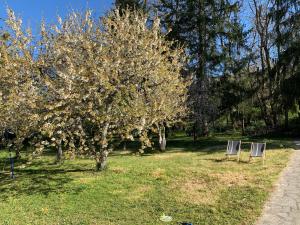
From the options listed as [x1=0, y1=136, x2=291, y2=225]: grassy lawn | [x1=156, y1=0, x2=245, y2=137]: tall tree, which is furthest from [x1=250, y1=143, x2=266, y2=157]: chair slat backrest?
[x1=156, y1=0, x2=245, y2=137]: tall tree

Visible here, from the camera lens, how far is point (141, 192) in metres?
11.9

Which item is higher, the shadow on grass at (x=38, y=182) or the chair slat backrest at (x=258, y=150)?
the chair slat backrest at (x=258, y=150)

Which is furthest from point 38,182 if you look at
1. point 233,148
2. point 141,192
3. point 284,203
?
point 284,203

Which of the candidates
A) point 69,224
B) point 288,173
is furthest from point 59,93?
point 288,173

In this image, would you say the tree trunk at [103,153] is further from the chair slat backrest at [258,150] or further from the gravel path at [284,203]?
the chair slat backrest at [258,150]

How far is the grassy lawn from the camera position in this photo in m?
9.78

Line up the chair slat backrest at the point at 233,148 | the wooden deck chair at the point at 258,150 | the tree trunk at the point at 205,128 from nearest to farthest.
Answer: the wooden deck chair at the point at 258,150 < the chair slat backrest at the point at 233,148 < the tree trunk at the point at 205,128

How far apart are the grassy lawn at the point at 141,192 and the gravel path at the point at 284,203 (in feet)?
0.91

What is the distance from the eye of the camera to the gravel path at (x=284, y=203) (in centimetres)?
862

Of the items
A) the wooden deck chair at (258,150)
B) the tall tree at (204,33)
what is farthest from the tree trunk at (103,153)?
the tall tree at (204,33)

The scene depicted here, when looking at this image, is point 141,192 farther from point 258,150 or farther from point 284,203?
point 258,150

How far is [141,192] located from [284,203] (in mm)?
4219

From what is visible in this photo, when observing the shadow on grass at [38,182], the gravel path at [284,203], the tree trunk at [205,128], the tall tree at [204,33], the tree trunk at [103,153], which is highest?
the tall tree at [204,33]

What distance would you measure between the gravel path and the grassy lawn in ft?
0.91
